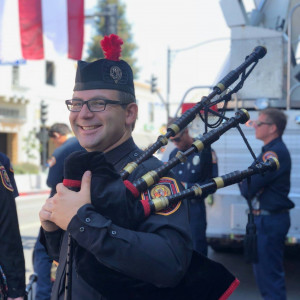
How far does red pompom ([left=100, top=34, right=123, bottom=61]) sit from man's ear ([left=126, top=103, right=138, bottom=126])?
0.20 metres

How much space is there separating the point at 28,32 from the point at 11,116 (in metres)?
21.4

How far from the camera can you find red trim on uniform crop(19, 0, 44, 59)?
10039mm

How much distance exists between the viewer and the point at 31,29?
33.4 ft

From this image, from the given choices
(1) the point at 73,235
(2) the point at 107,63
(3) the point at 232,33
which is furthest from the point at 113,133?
(3) the point at 232,33

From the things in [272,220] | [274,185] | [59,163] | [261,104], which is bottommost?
[272,220]

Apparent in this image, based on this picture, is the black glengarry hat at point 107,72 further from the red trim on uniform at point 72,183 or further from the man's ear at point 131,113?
the red trim on uniform at point 72,183

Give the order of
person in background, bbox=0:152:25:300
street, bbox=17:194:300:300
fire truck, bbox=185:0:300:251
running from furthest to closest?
street, bbox=17:194:300:300, fire truck, bbox=185:0:300:251, person in background, bbox=0:152:25:300

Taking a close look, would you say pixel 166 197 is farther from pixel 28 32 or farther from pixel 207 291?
pixel 28 32

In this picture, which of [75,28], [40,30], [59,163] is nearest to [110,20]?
[75,28]

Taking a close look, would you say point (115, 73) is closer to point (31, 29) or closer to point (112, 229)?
point (112, 229)

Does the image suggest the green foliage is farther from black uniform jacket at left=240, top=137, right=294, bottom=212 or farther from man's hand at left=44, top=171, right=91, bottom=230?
man's hand at left=44, top=171, right=91, bottom=230

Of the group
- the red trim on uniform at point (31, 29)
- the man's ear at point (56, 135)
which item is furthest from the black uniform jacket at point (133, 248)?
the red trim on uniform at point (31, 29)

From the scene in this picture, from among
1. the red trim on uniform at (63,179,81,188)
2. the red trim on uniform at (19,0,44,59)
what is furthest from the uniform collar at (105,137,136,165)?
the red trim on uniform at (19,0,44,59)

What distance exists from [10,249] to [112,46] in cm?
137
